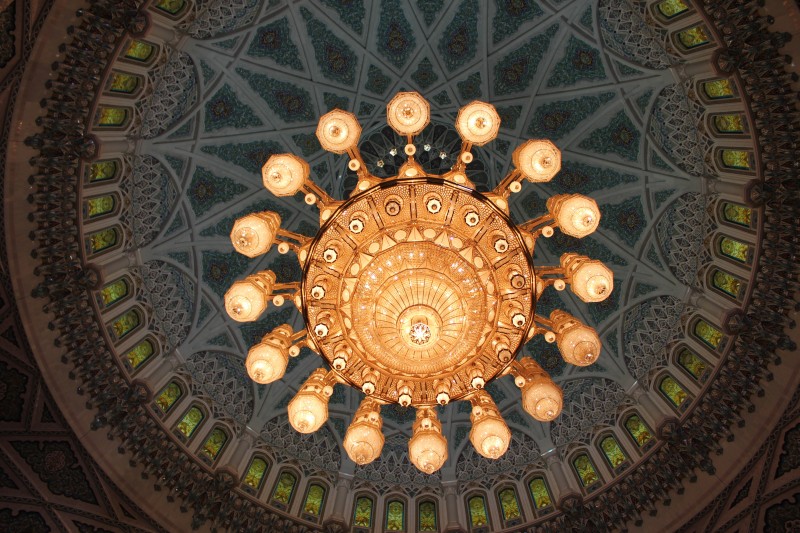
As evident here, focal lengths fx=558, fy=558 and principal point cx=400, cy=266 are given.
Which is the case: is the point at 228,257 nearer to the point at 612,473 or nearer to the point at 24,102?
the point at 24,102

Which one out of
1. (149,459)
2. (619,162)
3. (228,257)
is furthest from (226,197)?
(619,162)

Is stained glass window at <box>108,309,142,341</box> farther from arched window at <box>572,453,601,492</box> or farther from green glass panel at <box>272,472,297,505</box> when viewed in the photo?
arched window at <box>572,453,601,492</box>

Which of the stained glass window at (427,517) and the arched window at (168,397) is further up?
the arched window at (168,397)

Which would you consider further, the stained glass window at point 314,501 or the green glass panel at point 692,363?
the stained glass window at point 314,501

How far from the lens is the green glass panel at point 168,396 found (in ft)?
43.6

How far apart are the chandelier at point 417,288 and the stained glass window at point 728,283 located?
18.3ft

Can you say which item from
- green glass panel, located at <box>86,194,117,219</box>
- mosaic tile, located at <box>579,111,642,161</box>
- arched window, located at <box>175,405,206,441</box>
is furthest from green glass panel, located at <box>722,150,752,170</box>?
arched window, located at <box>175,405,206,441</box>

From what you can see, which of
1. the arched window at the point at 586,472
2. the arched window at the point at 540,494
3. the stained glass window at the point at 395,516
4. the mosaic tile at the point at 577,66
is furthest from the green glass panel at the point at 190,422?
the mosaic tile at the point at 577,66

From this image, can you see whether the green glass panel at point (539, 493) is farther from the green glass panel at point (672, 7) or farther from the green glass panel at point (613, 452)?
the green glass panel at point (672, 7)

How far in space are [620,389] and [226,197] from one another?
11365mm

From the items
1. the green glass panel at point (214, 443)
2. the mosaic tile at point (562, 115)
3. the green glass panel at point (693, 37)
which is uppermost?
the mosaic tile at point (562, 115)

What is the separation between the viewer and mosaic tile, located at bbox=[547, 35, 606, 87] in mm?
13133

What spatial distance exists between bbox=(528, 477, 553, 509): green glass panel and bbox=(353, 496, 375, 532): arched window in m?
4.15

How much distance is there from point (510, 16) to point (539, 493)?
1182cm
